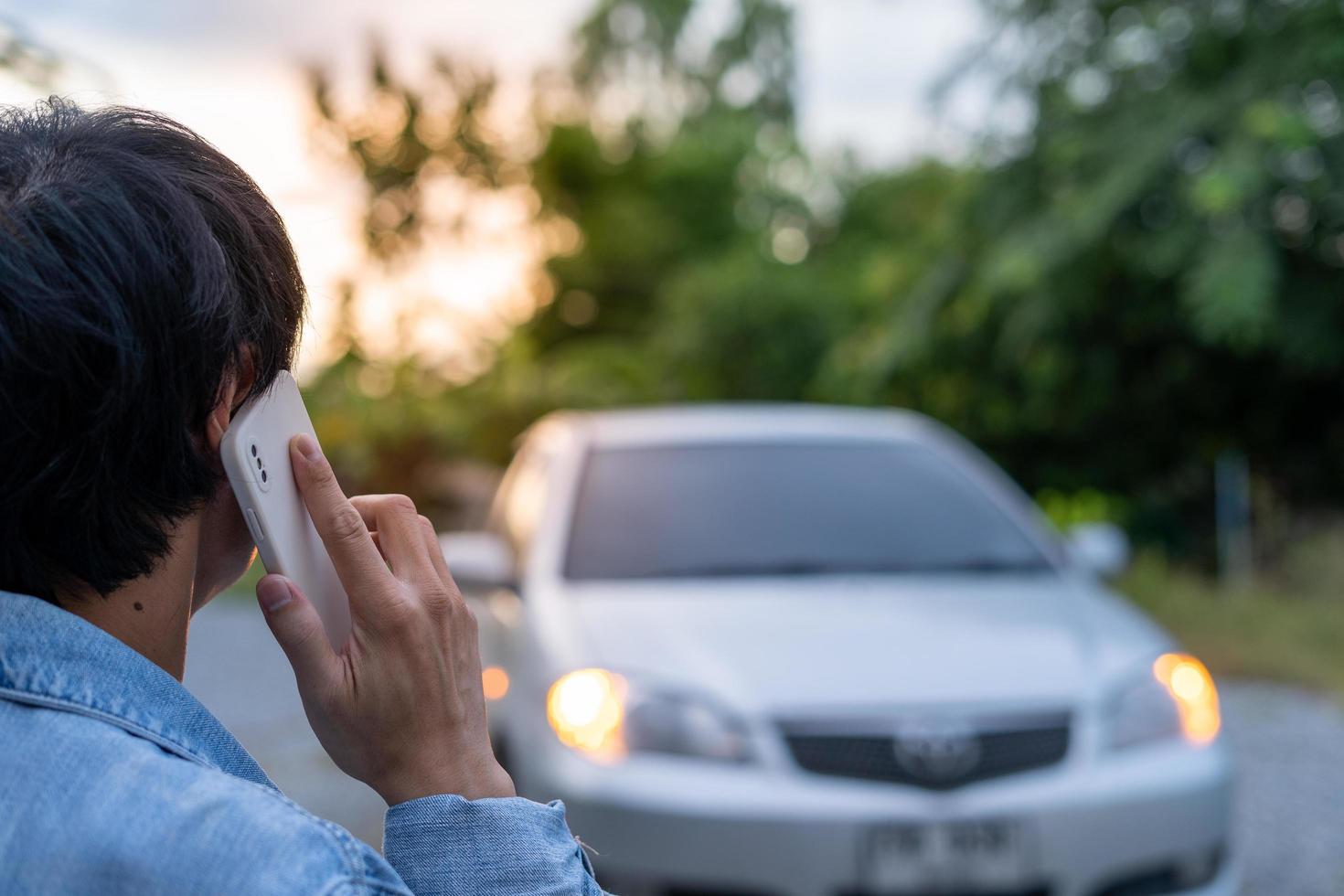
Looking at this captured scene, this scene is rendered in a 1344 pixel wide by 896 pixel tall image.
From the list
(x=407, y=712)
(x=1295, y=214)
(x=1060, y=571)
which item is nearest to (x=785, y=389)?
(x=1295, y=214)

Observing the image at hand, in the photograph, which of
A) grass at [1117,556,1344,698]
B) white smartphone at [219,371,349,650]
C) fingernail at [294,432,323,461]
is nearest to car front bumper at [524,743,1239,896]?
white smartphone at [219,371,349,650]

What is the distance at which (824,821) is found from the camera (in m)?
3.09

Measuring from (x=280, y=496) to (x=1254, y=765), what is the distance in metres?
6.19

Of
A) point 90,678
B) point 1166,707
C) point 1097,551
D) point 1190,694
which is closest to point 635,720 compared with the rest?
point 1166,707

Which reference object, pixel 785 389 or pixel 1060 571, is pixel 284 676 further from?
pixel 785 389

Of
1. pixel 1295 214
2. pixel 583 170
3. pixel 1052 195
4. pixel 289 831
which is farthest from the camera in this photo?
pixel 583 170

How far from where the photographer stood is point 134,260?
91 centimetres

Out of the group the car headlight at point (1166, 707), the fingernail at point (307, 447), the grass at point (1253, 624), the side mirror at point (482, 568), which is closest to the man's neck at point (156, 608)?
the fingernail at point (307, 447)

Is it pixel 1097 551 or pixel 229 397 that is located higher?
pixel 229 397

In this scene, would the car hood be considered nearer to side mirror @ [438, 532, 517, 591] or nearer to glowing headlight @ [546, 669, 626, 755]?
glowing headlight @ [546, 669, 626, 755]

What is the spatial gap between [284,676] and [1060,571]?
6.01 metres

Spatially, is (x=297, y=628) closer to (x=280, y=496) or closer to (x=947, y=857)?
(x=280, y=496)

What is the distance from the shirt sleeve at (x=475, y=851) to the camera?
995 mm

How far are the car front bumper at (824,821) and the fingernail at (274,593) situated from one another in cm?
214
